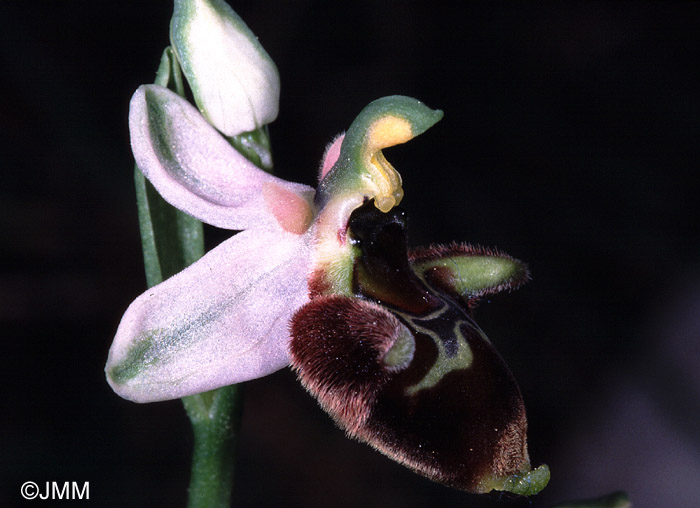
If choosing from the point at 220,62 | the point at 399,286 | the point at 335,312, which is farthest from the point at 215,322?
the point at 220,62

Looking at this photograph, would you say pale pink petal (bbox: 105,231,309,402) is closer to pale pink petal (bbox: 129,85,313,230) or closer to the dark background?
pale pink petal (bbox: 129,85,313,230)

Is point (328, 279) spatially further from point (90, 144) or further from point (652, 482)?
point (652, 482)

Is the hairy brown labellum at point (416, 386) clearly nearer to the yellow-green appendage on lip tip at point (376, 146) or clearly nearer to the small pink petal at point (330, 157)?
the yellow-green appendage on lip tip at point (376, 146)

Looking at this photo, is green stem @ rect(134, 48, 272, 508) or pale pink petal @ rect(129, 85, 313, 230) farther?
green stem @ rect(134, 48, 272, 508)

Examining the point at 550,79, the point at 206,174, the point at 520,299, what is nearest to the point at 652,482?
the point at 520,299
